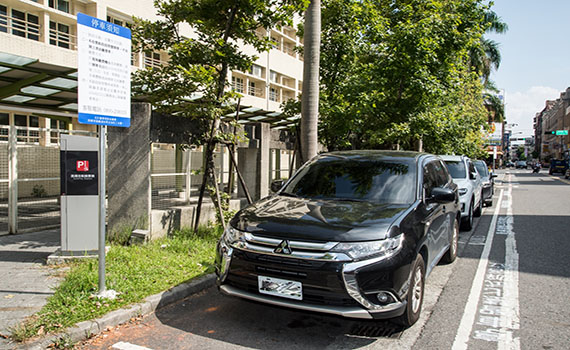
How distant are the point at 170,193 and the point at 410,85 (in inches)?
331

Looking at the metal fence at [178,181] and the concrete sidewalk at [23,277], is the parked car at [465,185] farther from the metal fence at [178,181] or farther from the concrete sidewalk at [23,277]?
the concrete sidewalk at [23,277]

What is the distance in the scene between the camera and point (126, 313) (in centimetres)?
428

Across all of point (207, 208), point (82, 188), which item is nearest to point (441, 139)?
point (207, 208)

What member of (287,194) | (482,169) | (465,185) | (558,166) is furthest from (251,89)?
(558,166)

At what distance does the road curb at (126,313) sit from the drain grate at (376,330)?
6.80 feet

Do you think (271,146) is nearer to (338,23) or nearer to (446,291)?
(338,23)

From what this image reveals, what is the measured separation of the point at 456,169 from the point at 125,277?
9681 mm

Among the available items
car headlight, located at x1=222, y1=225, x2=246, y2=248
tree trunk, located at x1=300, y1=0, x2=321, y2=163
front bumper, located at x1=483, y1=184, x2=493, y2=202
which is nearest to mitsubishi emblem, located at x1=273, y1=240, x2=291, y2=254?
car headlight, located at x1=222, y1=225, x2=246, y2=248

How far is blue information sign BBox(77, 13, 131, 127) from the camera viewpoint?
430 cm

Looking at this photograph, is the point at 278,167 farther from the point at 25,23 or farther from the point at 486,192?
the point at 25,23

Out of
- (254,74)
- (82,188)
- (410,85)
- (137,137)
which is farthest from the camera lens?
(254,74)

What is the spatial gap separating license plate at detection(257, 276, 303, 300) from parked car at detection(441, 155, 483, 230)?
24.5ft

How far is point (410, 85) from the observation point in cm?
1305

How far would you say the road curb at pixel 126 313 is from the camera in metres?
3.67
